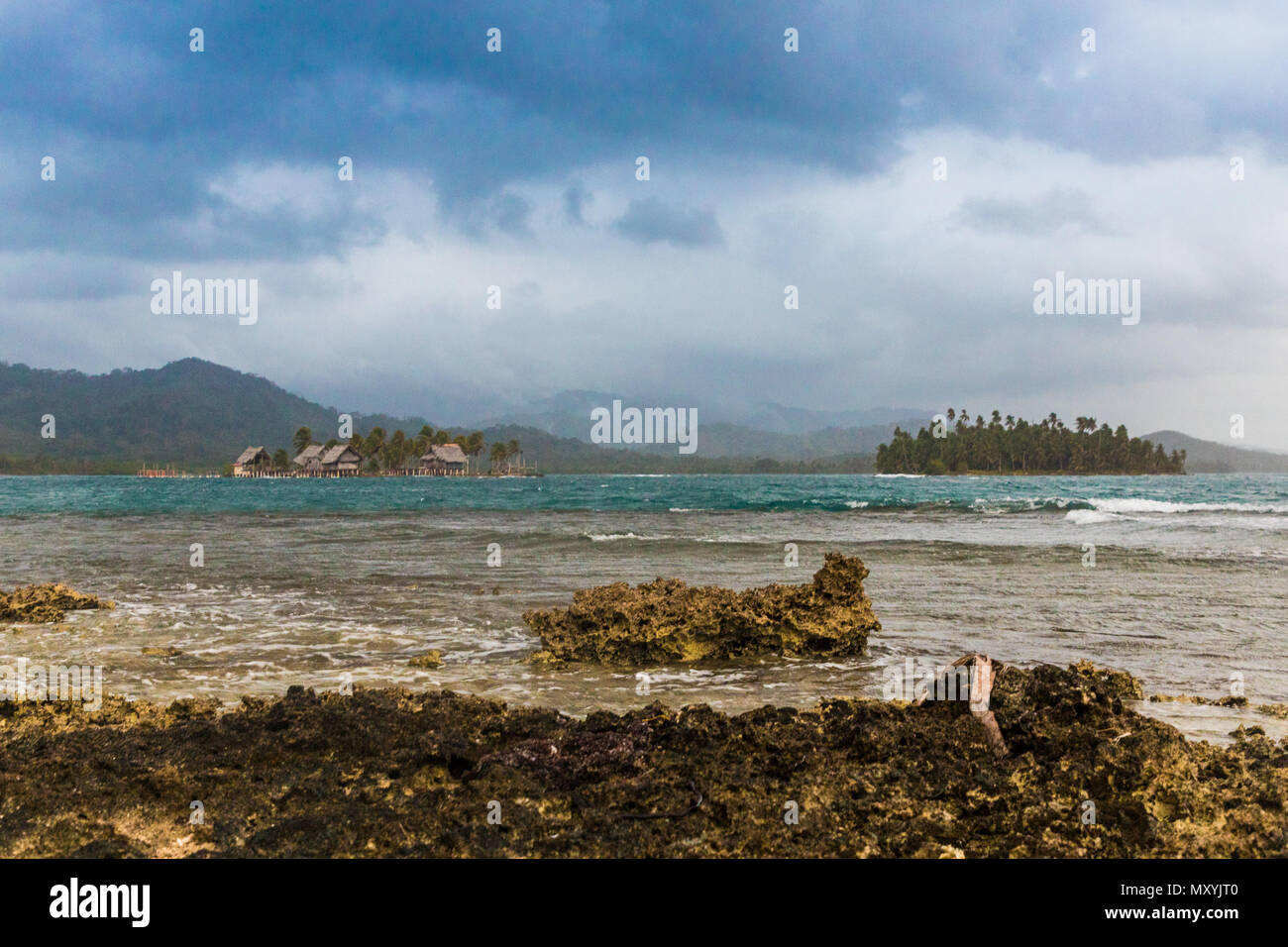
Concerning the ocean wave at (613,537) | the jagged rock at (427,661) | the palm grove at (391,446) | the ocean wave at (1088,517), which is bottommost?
the ocean wave at (1088,517)

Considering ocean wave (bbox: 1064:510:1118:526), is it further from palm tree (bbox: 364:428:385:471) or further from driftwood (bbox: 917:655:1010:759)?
palm tree (bbox: 364:428:385:471)

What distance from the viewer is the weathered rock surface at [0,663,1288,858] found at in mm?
3902

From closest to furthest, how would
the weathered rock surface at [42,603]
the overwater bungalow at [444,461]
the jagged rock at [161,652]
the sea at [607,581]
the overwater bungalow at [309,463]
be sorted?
the sea at [607,581] → the jagged rock at [161,652] → the weathered rock surface at [42,603] → the overwater bungalow at [309,463] → the overwater bungalow at [444,461]

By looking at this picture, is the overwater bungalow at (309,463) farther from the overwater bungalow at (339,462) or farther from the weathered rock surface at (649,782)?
the weathered rock surface at (649,782)

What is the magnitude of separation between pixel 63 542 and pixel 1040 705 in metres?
29.9

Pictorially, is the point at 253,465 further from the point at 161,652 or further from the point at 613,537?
the point at 161,652

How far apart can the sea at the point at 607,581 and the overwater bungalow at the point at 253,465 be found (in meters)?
146

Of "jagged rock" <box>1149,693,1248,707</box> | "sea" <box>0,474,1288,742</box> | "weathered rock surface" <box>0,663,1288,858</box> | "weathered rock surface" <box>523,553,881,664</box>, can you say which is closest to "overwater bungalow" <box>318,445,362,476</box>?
"sea" <box>0,474,1288,742</box>

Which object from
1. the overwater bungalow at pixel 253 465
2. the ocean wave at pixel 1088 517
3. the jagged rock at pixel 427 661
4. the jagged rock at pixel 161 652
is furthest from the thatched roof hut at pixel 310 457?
the jagged rock at pixel 427 661

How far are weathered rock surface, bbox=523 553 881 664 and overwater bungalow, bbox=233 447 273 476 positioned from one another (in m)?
178

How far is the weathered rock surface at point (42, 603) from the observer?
39.1 feet

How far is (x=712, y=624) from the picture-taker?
30.3ft
